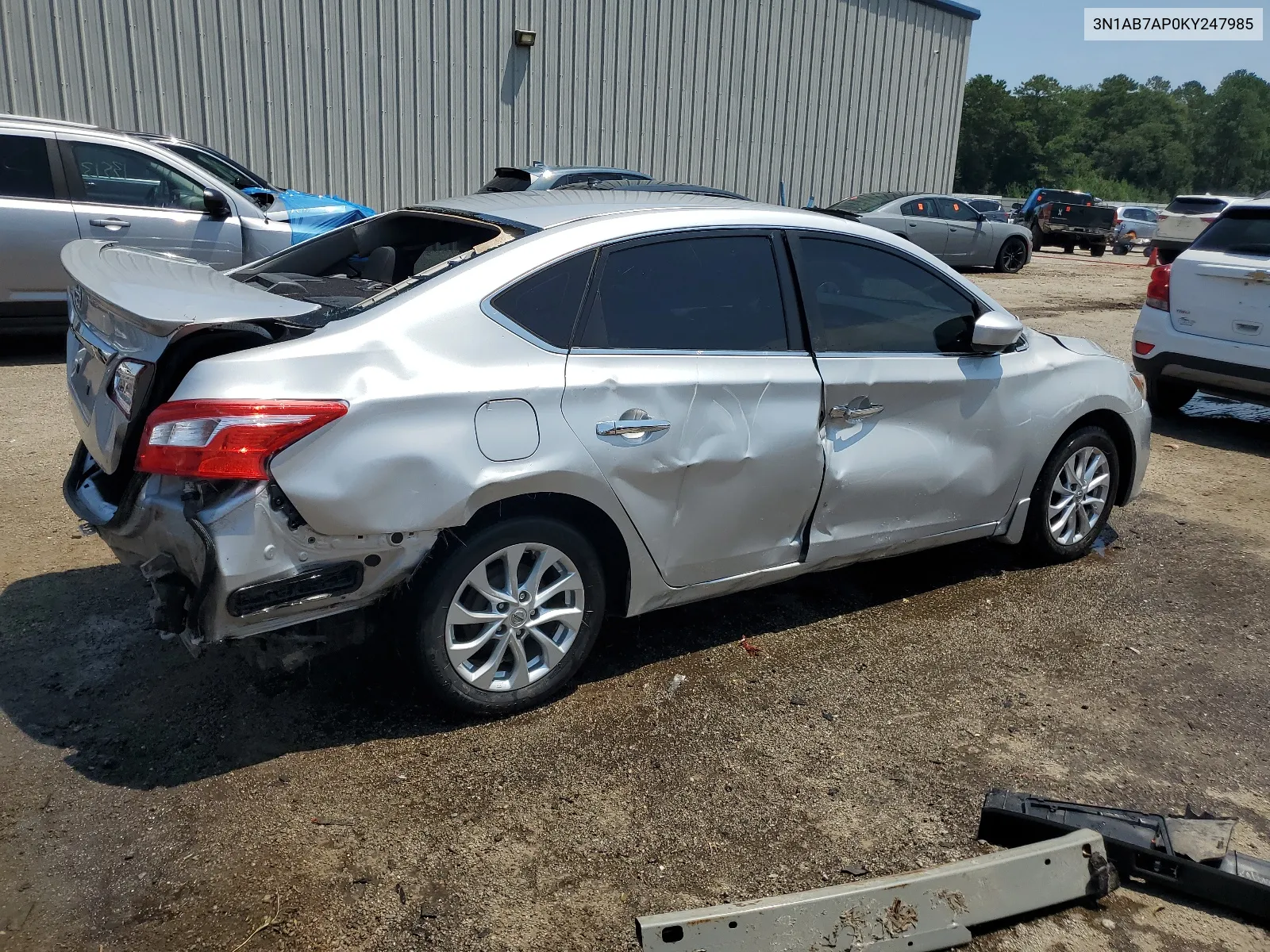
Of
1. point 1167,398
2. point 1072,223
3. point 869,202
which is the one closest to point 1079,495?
point 1167,398

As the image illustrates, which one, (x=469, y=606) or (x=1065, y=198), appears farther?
(x=1065, y=198)

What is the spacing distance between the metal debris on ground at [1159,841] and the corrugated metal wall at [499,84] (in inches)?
588

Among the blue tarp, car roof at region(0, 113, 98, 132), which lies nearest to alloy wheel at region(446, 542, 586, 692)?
the blue tarp

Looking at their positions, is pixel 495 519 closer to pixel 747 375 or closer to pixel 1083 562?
pixel 747 375

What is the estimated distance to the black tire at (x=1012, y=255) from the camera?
811 inches

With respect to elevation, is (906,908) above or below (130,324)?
below

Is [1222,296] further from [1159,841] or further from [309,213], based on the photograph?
[309,213]

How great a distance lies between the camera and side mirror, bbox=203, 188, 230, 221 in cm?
881

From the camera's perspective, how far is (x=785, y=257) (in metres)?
4.02

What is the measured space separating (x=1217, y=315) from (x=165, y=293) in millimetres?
7035

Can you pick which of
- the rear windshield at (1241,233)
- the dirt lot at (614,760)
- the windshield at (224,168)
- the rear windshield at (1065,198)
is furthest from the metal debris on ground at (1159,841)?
the rear windshield at (1065,198)

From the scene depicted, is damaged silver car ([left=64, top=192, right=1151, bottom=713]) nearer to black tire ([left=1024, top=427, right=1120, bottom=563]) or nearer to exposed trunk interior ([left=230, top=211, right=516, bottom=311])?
exposed trunk interior ([left=230, top=211, right=516, bottom=311])

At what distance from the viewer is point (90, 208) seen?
845cm

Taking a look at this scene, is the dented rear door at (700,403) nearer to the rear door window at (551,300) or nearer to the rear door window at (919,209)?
the rear door window at (551,300)
